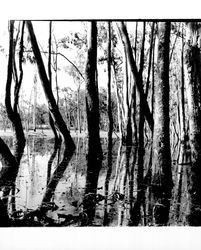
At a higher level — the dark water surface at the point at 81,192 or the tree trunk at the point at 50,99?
the tree trunk at the point at 50,99

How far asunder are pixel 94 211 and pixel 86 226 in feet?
0.44

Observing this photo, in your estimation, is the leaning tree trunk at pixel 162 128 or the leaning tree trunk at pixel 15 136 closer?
the leaning tree trunk at pixel 15 136

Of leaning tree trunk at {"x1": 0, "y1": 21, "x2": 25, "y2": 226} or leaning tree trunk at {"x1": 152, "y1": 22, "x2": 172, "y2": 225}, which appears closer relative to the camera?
leaning tree trunk at {"x1": 0, "y1": 21, "x2": 25, "y2": 226}

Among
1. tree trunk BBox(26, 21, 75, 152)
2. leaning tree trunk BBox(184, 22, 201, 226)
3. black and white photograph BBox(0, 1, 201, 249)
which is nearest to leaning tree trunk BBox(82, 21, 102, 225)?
black and white photograph BBox(0, 1, 201, 249)

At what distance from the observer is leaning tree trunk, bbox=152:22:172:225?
10.4 feet

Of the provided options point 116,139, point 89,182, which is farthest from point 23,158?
point 116,139

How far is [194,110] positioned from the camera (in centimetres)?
321

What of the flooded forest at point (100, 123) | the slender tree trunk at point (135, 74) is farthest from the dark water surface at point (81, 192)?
the slender tree trunk at point (135, 74)

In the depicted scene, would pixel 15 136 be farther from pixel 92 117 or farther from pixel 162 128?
pixel 162 128

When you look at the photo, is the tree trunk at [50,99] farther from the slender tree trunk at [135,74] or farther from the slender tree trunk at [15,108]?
the slender tree trunk at [135,74]

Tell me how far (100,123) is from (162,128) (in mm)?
498

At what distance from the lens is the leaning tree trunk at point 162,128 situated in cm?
318

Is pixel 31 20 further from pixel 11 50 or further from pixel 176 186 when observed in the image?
pixel 176 186

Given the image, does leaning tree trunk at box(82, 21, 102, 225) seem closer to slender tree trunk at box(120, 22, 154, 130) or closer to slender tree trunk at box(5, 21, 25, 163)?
slender tree trunk at box(120, 22, 154, 130)
